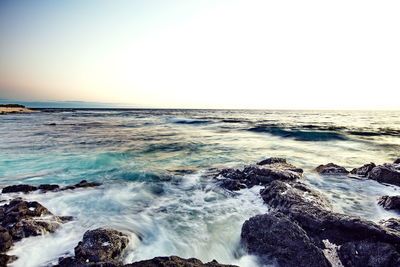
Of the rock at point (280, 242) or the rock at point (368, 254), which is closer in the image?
the rock at point (368, 254)

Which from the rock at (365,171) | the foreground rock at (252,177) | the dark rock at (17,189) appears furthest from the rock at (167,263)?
the rock at (365,171)

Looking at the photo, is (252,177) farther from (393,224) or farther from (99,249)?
(99,249)

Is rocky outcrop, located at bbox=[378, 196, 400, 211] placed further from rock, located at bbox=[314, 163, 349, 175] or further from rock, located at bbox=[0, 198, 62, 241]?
rock, located at bbox=[0, 198, 62, 241]

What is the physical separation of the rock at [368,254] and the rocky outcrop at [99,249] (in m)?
3.29

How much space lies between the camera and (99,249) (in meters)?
3.42

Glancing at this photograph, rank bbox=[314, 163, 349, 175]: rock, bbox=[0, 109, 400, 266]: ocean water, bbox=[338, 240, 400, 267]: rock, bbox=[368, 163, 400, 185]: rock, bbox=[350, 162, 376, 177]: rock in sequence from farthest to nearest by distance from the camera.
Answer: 1. bbox=[314, 163, 349, 175]: rock
2. bbox=[350, 162, 376, 177]: rock
3. bbox=[368, 163, 400, 185]: rock
4. bbox=[0, 109, 400, 266]: ocean water
5. bbox=[338, 240, 400, 267]: rock

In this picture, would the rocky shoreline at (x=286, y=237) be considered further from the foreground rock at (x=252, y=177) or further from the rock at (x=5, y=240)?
the foreground rock at (x=252, y=177)

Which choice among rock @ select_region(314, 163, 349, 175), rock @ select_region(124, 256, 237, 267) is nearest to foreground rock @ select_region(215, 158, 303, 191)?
rock @ select_region(314, 163, 349, 175)

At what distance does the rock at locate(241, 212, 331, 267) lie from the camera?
3219 mm

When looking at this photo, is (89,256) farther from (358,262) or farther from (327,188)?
(327,188)

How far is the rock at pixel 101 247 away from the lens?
3.28 metres

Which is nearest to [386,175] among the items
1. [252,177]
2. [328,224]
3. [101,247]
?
[252,177]

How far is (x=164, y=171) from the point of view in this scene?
9.04 m

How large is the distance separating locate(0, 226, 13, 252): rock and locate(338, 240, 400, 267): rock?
17.0 ft
